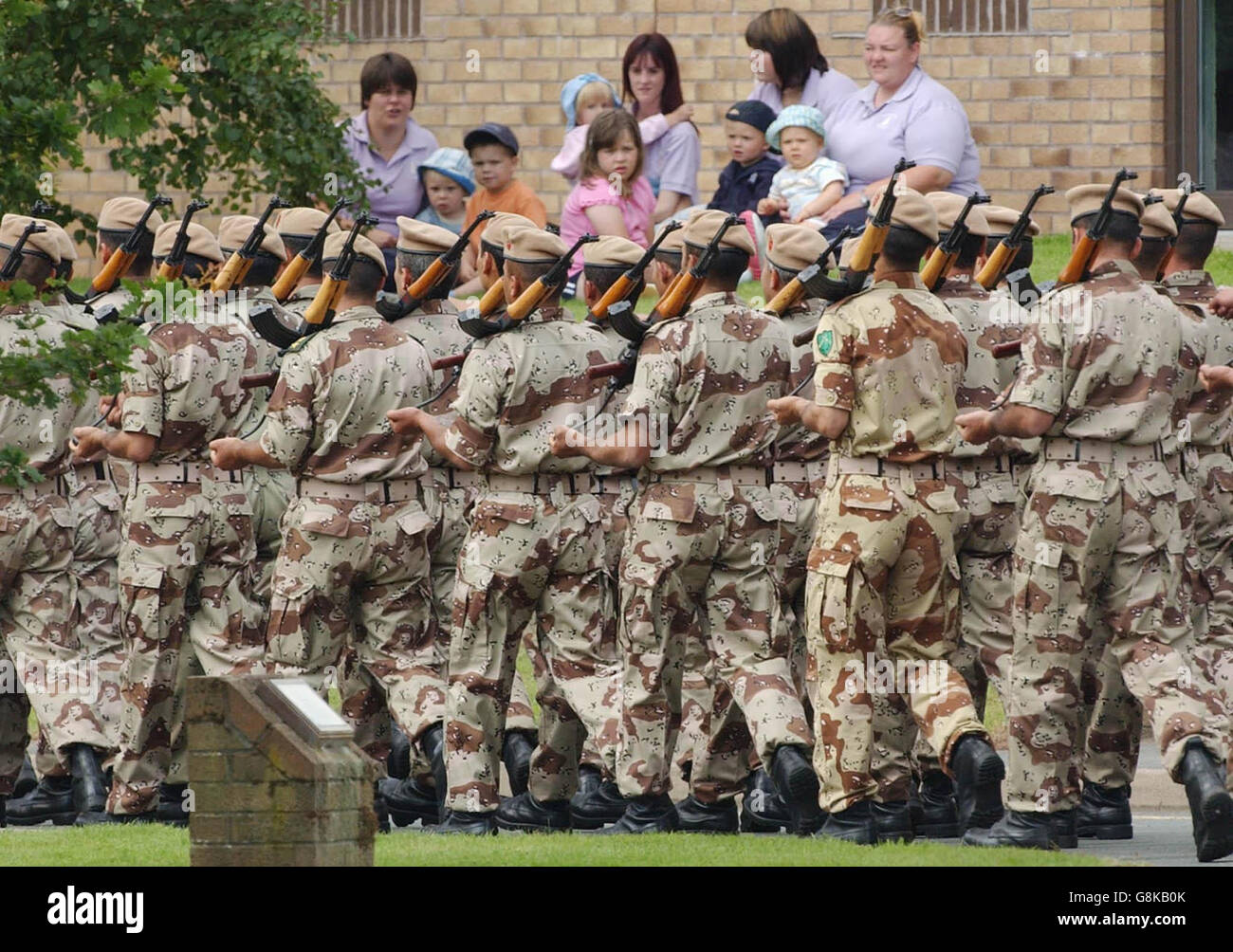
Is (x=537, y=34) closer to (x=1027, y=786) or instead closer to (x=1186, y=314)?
(x=1186, y=314)

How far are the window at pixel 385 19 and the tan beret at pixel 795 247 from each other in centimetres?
1046

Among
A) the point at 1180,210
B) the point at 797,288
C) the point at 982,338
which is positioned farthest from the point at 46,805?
the point at 1180,210

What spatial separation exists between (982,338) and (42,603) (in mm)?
3909

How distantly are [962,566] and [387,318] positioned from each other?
264cm

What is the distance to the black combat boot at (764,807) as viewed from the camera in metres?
10.2

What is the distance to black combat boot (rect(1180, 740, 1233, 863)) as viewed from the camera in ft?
29.3

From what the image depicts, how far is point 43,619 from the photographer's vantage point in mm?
10984

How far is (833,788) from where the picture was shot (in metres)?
9.59

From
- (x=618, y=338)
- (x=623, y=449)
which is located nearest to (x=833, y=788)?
(x=623, y=449)

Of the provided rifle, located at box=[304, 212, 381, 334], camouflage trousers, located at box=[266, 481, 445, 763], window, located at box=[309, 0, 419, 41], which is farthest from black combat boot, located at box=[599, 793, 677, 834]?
window, located at box=[309, 0, 419, 41]

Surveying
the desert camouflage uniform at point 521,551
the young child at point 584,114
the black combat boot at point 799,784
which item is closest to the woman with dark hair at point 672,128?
the young child at point 584,114

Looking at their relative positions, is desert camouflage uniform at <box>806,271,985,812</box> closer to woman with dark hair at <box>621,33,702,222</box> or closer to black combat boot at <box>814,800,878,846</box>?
black combat boot at <box>814,800,878,846</box>

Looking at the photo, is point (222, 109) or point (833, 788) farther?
point (222, 109)

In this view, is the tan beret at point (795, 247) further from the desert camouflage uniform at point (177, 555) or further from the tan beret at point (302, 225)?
the desert camouflage uniform at point (177, 555)
